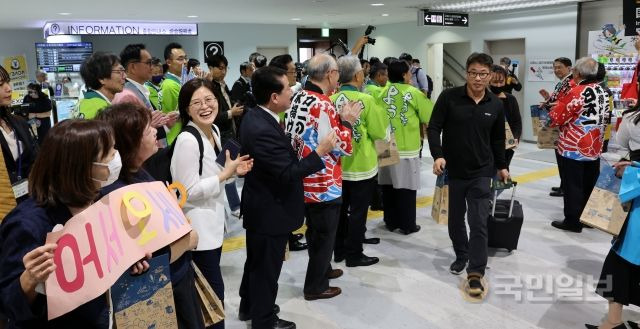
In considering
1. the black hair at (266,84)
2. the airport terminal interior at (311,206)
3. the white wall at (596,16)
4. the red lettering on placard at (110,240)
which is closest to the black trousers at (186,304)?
the airport terminal interior at (311,206)

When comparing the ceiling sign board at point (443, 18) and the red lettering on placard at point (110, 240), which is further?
the ceiling sign board at point (443, 18)

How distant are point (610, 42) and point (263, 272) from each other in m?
7.38

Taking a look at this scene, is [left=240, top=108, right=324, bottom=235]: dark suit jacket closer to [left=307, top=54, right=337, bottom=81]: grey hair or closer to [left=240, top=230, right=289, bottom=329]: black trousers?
[left=240, top=230, right=289, bottom=329]: black trousers

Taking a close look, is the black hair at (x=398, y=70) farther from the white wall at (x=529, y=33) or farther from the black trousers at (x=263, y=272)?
the white wall at (x=529, y=33)

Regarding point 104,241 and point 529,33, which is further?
point 529,33

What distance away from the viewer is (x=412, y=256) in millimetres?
4020

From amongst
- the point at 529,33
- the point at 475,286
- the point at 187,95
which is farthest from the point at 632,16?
the point at 187,95

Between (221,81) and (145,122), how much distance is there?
127 inches

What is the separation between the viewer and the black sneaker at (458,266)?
3648mm

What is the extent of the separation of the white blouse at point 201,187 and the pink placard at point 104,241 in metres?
0.62

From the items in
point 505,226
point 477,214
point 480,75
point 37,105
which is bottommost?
point 505,226

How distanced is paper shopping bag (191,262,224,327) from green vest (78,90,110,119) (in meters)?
1.49

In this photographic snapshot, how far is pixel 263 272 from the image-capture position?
104 inches

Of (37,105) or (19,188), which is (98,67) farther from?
(37,105)
